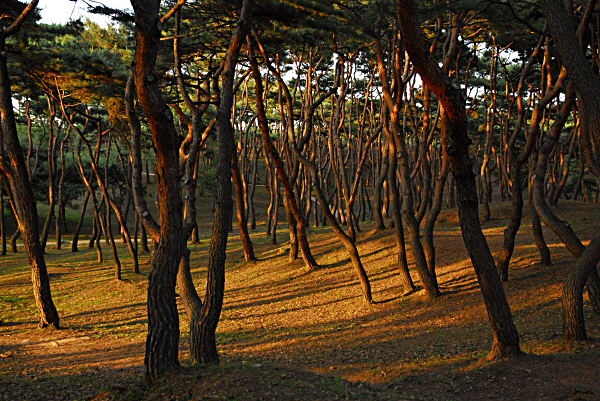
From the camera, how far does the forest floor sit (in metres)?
5.49

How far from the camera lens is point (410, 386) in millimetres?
6215

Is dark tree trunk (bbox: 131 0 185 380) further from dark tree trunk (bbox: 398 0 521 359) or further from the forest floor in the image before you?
dark tree trunk (bbox: 398 0 521 359)

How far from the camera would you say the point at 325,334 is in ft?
34.0

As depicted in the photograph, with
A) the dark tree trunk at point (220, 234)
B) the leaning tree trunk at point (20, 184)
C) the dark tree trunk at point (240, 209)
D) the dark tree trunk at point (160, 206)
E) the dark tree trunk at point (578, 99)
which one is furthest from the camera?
the dark tree trunk at point (240, 209)

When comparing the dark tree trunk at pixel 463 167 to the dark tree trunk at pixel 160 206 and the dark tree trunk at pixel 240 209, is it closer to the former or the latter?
the dark tree trunk at pixel 160 206

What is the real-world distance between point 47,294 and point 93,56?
6.82 meters

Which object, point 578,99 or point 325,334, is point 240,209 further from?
point 578,99

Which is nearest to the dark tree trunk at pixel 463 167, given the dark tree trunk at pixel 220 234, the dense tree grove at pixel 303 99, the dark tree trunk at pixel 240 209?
the dense tree grove at pixel 303 99

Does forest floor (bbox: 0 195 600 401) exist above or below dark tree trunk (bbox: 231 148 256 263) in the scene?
below

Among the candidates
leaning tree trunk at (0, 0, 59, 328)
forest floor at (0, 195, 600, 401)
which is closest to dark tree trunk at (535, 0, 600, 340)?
forest floor at (0, 195, 600, 401)

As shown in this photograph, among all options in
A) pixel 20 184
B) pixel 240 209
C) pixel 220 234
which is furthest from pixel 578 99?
pixel 240 209

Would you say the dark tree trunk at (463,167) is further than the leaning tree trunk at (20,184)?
No

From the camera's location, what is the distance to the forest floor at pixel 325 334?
549 cm

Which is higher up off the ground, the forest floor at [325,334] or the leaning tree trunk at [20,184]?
the leaning tree trunk at [20,184]
